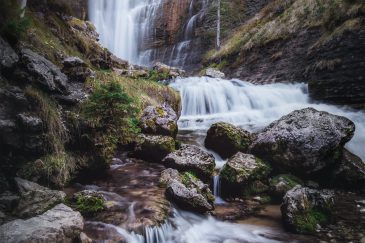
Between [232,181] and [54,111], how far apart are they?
3532 millimetres

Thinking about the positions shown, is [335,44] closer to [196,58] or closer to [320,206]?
[320,206]

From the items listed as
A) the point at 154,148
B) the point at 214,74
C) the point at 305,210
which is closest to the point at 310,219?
the point at 305,210

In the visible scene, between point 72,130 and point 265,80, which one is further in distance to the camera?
point 265,80

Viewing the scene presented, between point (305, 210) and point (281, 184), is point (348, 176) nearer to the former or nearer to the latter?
point (281, 184)

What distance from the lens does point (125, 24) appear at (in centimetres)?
2917

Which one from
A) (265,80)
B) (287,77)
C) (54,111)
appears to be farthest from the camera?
(265,80)

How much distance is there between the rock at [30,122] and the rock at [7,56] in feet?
2.51

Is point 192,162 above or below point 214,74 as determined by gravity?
below

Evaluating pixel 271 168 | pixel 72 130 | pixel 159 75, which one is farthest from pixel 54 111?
pixel 159 75

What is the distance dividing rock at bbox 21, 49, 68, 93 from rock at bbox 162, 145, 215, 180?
8.16 feet

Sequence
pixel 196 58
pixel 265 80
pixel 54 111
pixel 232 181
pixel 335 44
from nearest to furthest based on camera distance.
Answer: pixel 54 111
pixel 232 181
pixel 335 44
pixel 265 80
pixel 196 58

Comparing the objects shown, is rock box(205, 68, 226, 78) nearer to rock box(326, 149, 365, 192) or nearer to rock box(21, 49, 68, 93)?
rock box(326, 149, 365, 192)

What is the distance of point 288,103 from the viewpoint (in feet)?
39.1

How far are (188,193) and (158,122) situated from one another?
115 inches
